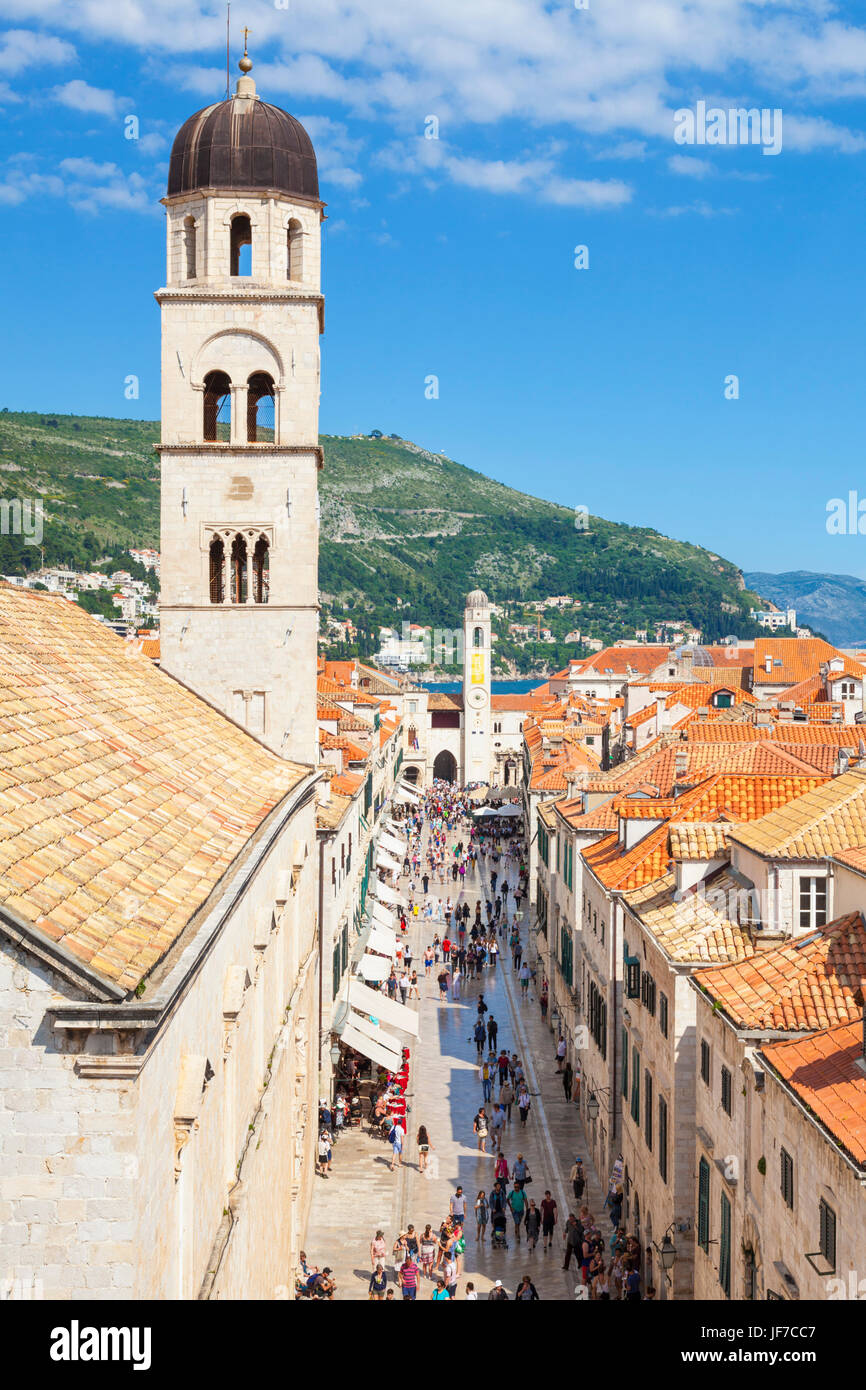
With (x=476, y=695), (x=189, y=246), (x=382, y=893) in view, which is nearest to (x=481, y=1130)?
(x=189, y=246)

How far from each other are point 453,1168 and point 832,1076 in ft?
63.1

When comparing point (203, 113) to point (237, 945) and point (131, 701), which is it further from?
point (237, 945)

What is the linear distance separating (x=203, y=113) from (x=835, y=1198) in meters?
24.4

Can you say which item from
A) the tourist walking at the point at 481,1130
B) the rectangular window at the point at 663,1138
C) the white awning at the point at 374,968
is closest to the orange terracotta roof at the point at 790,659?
the white awning at the point at 374,968

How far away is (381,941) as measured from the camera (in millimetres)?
50844

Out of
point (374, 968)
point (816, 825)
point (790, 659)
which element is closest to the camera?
point (816, 825)

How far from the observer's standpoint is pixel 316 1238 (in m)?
29.4

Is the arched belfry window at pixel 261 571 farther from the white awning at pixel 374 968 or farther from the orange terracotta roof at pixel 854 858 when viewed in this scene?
the white awning at pixel 374 968

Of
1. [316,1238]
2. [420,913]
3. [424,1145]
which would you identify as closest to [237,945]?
[316,1238]

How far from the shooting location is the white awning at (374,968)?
4603 cm

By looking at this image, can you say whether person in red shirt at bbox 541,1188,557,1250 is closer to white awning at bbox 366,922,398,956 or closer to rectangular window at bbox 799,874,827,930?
rectangular window at bbox 799,874,827,930

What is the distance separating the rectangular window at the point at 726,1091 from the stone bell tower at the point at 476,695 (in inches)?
4824

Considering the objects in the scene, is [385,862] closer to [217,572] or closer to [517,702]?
[217,572]

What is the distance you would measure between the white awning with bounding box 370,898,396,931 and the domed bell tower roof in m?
32.1
